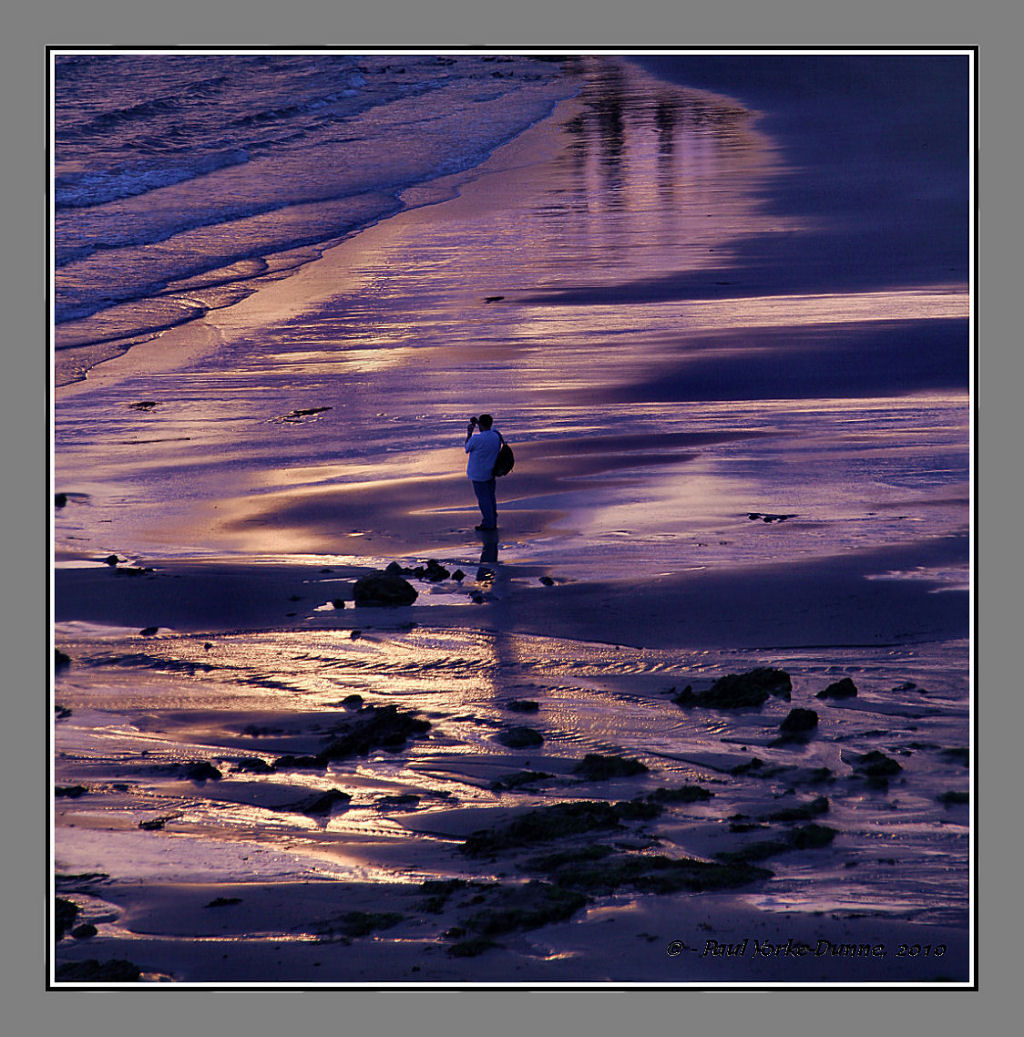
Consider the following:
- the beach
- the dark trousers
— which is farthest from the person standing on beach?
the beach

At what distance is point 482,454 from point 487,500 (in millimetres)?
342

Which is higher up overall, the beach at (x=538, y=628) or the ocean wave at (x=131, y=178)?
the ocean wave at (x=131, y=178)

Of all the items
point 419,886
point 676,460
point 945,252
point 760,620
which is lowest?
point 419,886

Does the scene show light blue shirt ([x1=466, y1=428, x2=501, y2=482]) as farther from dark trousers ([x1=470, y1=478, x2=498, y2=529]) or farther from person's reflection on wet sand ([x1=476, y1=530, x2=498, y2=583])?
person's reflection on wet sand ([x1=476, y1=530, x2=498, y2=583])

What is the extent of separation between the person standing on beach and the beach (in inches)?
9.0

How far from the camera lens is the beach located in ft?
20.5

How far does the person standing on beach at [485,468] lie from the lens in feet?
34.3

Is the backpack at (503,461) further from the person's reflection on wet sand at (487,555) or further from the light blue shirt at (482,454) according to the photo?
the person's reflection on wet sand at (487,555)

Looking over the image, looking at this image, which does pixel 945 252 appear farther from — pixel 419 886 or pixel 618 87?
pixel 419 886

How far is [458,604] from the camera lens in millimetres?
9305

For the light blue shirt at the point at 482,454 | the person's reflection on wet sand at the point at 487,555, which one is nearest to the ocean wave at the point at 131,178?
the light blue shirt at the point at 482,454

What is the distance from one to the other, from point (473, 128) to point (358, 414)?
19684mm

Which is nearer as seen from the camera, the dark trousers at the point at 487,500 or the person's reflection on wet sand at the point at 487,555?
the person's reflection on wet sand at the point at 487,555

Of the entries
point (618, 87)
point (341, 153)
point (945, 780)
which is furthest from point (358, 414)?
point (341, 153)
